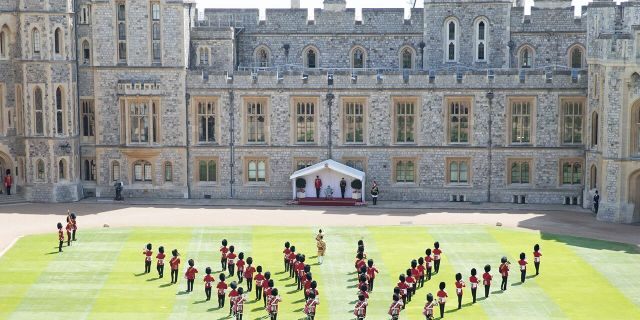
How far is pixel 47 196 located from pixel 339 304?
29.8 m

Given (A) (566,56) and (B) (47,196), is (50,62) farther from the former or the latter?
(A) (566,56)

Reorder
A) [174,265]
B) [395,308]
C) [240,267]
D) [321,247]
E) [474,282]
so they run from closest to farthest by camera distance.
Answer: [395,308]
[474,282]
[240,267]
[174,265]
[321,247]

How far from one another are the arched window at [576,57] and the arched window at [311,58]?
1586 centimetres

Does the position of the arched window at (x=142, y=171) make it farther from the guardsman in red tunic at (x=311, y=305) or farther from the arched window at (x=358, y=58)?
the guardsman in red tunic at (x=311, y=305)

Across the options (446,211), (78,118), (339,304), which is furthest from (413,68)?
(339,304)

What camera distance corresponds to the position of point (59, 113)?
67.2 m

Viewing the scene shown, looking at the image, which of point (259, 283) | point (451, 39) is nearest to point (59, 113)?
point (451, 39)

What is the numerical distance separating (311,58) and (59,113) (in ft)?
54.1

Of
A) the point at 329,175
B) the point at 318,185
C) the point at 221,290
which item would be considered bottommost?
the point at 221,290

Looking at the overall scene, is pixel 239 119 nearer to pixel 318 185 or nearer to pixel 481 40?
pixel 318 185

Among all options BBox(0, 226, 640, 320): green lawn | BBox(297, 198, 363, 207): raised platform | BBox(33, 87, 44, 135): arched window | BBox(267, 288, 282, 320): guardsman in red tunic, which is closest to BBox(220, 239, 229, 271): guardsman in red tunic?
BBox(0, 226, 640, 320): green lawn

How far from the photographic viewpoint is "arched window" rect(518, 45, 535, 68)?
7200cm

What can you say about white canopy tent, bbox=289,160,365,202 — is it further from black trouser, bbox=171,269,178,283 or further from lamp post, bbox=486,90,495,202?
black trouser, bbox=171,269,178,283

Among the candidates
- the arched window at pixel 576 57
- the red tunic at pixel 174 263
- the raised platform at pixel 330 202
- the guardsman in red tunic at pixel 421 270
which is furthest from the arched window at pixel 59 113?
the arched window at pixel 576 57
